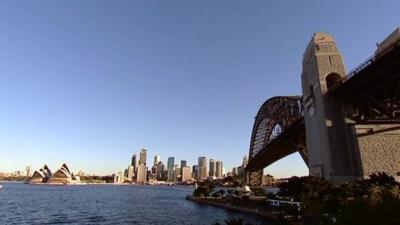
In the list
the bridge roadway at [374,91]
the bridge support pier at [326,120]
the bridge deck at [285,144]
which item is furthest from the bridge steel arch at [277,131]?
the bridge roadway at [374,91]

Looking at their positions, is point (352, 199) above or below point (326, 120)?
below

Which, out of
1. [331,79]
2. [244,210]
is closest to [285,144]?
[244,210]

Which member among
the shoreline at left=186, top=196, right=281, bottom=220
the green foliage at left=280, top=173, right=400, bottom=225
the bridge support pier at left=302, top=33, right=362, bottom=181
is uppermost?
the bridge support pier at left=302, top=33, right=362, bottom=181

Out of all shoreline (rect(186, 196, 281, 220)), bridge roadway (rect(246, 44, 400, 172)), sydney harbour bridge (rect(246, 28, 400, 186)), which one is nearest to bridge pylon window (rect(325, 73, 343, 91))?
sydney harbour bridge (rect(246, 28, 400, 186))

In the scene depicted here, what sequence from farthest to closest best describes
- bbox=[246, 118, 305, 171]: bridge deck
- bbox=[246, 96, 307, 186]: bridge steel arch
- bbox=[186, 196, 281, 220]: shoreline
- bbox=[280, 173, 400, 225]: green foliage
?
bbox=[246, 96, 307, 186]: bridge steel arch
bbox=[246, 118, 305, 171]: bridge deck
bbox=[186, 196, 281, 220]: shoreline
bbox=[280, 173, 400, 225]: green foliage

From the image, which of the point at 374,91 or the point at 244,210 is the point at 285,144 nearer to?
the point at 244,210

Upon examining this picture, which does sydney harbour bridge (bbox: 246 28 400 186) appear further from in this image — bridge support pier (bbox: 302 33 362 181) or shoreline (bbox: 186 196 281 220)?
shoreline (bbox: 186 196 281 220)

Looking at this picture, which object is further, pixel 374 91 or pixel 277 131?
pixel 277 131
